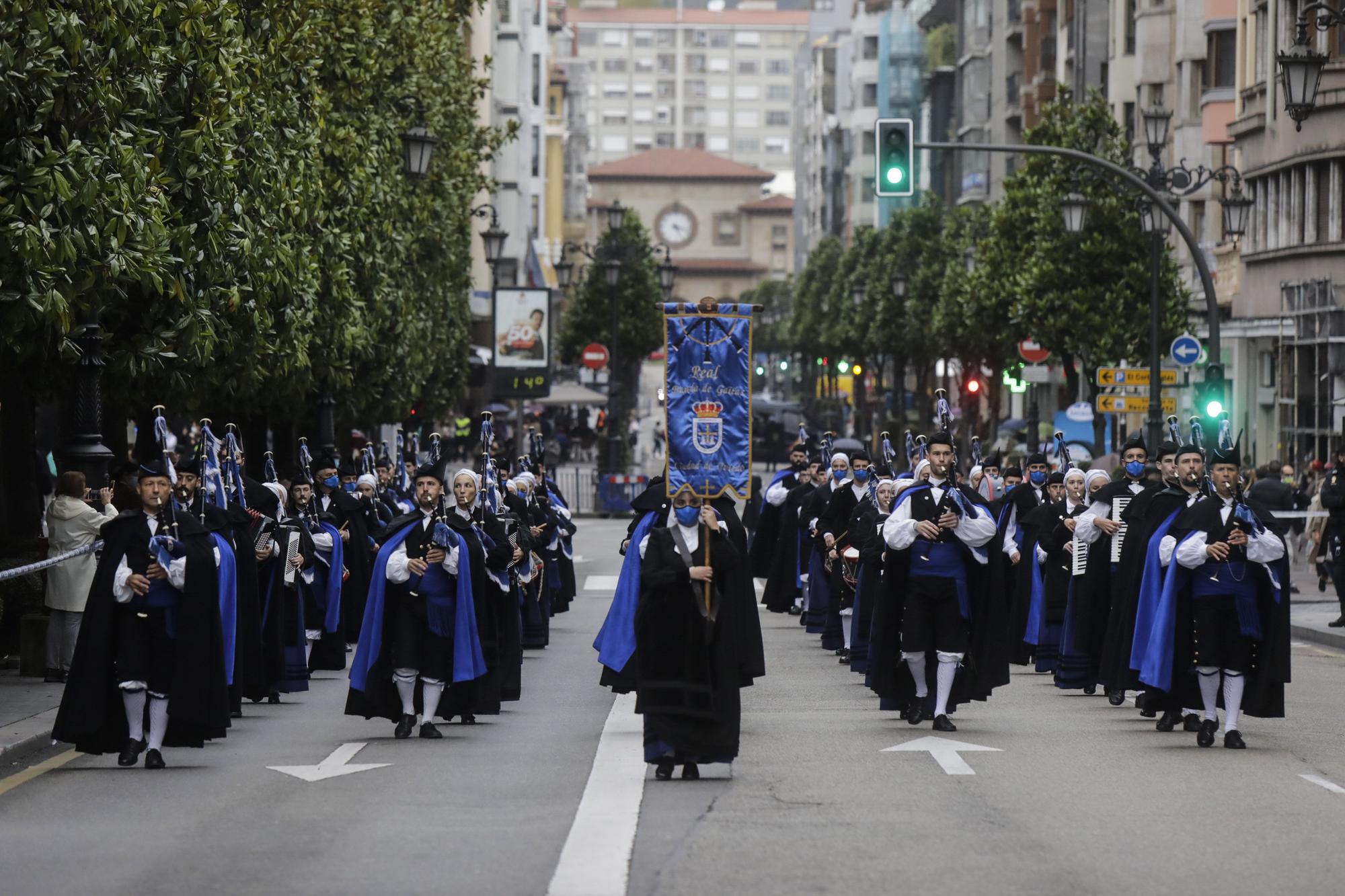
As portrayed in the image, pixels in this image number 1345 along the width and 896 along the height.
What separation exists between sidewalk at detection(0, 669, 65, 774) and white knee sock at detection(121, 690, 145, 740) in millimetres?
801

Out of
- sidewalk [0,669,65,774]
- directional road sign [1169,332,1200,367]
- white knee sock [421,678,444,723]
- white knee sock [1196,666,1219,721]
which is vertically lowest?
sidewalk [0,669,65,774]

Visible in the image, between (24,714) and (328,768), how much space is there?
3.57m

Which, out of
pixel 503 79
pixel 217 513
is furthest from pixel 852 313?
pixel 217 513

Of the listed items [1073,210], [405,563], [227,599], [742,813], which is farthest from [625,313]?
[742,813]

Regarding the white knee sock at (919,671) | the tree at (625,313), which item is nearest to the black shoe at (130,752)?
the white knee sock at (919,671)

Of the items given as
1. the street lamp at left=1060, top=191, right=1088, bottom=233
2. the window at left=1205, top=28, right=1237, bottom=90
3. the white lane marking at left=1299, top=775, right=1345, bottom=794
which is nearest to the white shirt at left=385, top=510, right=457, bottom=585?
the white lane marking at left=1299, top=775, right=1345, bottom=794

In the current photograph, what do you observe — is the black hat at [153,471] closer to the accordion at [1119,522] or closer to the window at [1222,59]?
the accordion at [1119,522]

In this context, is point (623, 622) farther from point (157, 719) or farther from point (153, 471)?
point (153, 471)

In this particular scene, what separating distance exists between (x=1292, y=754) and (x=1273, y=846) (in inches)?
153

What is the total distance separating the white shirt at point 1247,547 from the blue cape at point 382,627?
4496 mm

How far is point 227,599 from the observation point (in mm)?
15250

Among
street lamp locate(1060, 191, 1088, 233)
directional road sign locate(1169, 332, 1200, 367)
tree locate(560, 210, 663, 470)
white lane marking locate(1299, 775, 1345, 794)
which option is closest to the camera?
white lane marking locate(1299, 775, 1345, 794)

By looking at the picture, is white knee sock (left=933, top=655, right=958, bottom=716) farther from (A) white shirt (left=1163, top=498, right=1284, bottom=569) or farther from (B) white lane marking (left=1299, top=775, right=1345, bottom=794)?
(B) white lane marking (left=1299, top=775, right=1345, bottom=794)

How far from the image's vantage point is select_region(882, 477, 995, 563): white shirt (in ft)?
52.6
